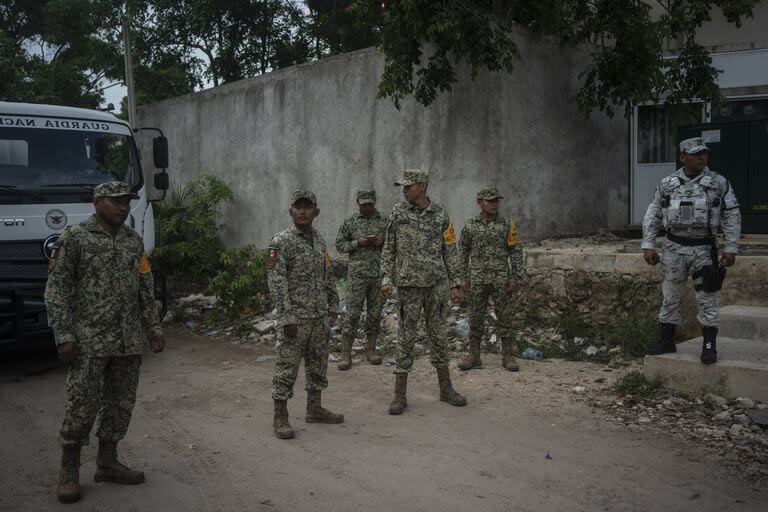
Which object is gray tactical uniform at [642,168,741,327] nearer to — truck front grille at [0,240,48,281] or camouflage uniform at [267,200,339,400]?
camouflage uniform at [267,200,339,400]

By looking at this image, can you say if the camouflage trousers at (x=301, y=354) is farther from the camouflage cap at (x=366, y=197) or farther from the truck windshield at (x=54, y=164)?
the truck windshield at (x=54, y=164)

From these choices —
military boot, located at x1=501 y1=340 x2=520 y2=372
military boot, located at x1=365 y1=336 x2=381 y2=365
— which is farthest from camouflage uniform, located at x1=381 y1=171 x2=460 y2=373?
military boot, located at x1=365 y1=336 x2=381 y2=365

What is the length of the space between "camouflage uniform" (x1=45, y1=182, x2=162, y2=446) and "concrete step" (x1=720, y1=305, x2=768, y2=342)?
5.17 metres

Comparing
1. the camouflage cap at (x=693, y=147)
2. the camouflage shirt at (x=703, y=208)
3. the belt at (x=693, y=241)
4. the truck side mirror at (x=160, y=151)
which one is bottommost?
the belt at (x=693, y=241)

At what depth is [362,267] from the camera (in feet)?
22.6

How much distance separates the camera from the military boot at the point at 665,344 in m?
5.57

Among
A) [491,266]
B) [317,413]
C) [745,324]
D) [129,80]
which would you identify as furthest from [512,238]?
[129,80]

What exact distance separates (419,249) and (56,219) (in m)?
3.69

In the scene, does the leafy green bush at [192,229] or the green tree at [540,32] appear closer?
the green tree at [540,32]

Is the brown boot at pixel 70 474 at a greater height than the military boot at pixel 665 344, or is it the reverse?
the military boot at pixel 665 344

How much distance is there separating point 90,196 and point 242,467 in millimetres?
3922

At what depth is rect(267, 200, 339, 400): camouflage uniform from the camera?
185 inches

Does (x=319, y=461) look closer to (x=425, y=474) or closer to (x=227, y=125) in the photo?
(x=425, y=474)

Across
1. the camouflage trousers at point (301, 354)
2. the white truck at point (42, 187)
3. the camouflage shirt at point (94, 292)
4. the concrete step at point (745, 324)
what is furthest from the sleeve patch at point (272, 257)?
the concrete step at point (745, 324)
